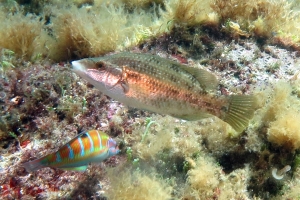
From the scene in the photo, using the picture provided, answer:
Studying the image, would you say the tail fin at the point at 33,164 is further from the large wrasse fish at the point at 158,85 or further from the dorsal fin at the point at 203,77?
the dorsal fin at the point at 203,77

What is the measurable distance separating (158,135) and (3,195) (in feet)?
6.66

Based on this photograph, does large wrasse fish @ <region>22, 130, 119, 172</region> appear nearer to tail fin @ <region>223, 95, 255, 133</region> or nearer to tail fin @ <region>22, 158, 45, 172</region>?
tail fin @ <region>22, 158, 45, 172</region>

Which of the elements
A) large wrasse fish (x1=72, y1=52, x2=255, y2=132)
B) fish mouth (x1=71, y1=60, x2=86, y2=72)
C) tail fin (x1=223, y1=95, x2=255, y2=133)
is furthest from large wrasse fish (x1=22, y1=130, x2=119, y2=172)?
tail fin (x1=223, y1=95, x2=255, y2=133)

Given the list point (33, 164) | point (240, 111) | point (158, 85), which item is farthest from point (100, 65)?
point (240, 111)

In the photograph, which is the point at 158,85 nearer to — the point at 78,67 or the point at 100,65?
the point at 100,65

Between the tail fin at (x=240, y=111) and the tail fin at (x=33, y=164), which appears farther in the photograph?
the tail fin at (x=240, y=111)

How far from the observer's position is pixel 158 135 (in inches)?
135

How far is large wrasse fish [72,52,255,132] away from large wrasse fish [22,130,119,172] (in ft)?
1.80

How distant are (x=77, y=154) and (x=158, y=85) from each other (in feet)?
3.69

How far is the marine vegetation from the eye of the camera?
2.62 meters

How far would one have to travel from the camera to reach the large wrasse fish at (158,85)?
2529 mm

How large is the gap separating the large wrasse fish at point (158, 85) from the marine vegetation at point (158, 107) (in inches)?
0.4

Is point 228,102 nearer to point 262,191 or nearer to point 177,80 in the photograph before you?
point 177,80

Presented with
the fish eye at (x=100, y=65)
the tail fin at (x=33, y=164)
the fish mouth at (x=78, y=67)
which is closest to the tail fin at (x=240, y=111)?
the fish eye at (x=100, y=65)
